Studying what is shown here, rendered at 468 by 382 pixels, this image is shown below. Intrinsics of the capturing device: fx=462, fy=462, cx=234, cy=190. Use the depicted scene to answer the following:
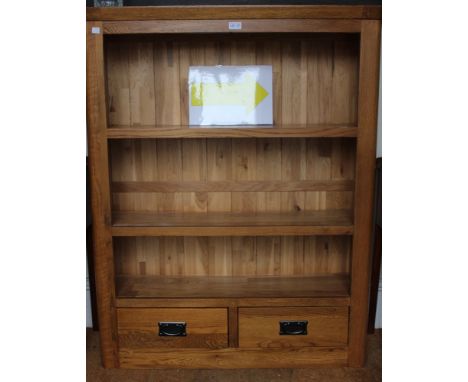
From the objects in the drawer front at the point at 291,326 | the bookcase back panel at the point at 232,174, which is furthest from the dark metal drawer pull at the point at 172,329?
the bookcase back panel at the point at 232,174

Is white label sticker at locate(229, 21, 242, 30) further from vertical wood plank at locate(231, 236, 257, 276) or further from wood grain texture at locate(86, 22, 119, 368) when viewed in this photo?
vertical wood plank at locate(231, 236, 257, 276)

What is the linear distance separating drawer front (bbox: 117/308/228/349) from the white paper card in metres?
0.87

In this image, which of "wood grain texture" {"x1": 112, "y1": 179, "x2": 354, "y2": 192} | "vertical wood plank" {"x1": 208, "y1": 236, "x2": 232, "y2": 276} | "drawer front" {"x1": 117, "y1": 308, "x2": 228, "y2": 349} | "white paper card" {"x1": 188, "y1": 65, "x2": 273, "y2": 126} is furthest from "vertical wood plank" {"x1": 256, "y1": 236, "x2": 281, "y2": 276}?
"white paper card" {"x1": 188, "y1": 65, "x2": 273, "y2": 126}

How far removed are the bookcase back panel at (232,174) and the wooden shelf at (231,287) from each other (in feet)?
1.14

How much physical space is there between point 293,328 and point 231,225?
547mm

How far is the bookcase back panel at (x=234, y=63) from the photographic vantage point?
2174 millimetres

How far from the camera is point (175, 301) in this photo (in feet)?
6.76

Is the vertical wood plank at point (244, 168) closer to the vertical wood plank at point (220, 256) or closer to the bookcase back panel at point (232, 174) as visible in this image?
the bookcase back panel at point (232, 174)

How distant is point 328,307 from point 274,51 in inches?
47.6

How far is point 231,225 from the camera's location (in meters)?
2.04

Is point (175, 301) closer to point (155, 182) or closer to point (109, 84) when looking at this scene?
point (155, 182)

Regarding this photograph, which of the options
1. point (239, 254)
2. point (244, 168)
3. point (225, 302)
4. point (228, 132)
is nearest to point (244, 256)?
point (239, 254)

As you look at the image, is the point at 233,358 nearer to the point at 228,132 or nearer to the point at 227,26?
the point at 228,132

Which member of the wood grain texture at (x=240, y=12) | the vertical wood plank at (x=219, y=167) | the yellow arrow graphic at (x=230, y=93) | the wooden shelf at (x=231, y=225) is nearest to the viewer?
the wood grain texture at (x=240, y=12)
